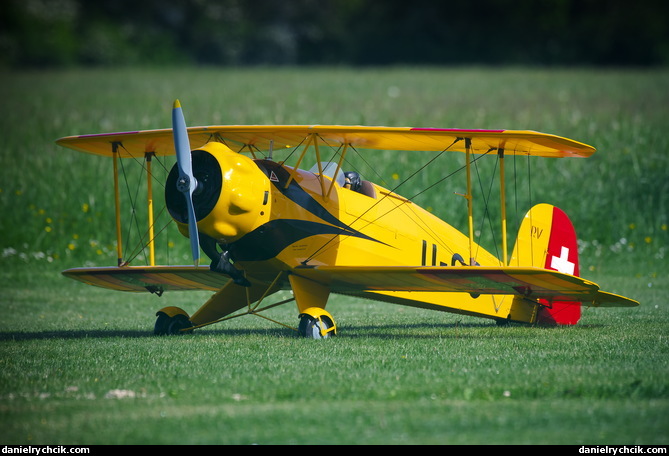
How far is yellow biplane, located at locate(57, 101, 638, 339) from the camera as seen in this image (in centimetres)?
985

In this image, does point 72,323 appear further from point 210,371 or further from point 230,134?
point 210,371

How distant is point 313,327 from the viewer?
10.4 m

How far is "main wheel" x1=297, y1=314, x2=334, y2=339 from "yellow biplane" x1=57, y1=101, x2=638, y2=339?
0.04ft

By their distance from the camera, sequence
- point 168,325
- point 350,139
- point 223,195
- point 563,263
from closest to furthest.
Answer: point 223,195 < point 350,139 < point 168,325 < point 563,263

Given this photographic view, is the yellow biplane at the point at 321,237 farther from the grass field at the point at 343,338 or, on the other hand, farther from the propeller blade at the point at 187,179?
the grass field at the point at 343,338

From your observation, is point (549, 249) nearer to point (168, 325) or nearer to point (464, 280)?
point (464, 280)

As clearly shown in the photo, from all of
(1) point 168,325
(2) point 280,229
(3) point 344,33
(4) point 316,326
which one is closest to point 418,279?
(4) point 316,326

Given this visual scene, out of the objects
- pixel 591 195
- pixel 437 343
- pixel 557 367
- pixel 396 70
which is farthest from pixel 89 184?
pixel 396 70

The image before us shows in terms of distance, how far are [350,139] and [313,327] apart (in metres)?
2.16

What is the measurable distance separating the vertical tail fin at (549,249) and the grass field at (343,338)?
0.34 metres

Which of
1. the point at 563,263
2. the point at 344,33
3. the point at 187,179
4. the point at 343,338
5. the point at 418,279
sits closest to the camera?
the point at 187,179

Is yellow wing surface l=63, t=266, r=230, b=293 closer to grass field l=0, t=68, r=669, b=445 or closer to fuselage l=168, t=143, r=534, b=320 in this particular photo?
grass field l=0, t=68, r=669, b=445

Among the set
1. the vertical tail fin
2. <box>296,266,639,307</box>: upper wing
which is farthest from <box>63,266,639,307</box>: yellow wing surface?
the vertical tail fin

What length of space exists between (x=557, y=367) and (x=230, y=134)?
188 inches
